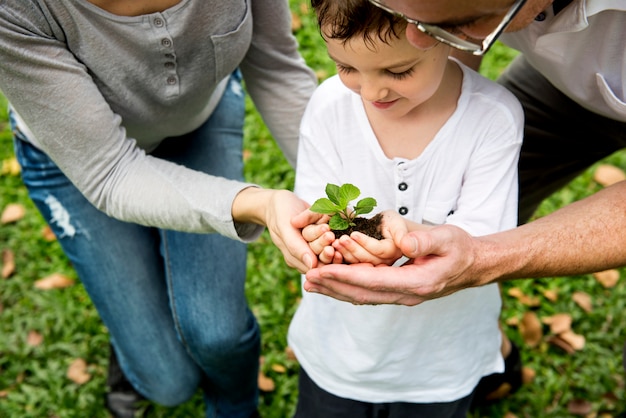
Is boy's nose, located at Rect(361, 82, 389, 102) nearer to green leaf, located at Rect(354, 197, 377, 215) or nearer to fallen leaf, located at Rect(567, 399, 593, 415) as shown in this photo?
green leaf, located at Rect(354, 197, 377, 215)

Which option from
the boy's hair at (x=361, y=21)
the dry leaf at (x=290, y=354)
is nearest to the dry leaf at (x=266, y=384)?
the dry leaf at (x=290, y=354)

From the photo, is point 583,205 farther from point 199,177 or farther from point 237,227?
point 199,177

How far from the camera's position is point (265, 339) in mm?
3555

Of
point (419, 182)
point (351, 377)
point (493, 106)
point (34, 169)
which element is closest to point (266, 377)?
point (351, 377)

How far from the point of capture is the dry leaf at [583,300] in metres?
3.59

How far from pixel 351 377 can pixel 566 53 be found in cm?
127

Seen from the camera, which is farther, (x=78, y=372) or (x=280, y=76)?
(x=78, y=372)

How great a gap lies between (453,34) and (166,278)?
1.63 m

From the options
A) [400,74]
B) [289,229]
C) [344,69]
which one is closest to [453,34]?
[400,74]

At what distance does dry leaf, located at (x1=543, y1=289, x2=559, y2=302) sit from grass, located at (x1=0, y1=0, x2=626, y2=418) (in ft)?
0.05

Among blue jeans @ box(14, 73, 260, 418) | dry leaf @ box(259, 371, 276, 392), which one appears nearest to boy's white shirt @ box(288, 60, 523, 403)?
blue jeans @ box(14, 73, 260, 418)

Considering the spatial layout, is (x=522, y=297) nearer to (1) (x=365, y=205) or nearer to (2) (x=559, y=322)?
(2) (x=559, y=322)

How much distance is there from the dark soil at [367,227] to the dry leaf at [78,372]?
81.3 inches

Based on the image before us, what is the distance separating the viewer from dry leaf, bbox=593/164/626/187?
4.08 meters
